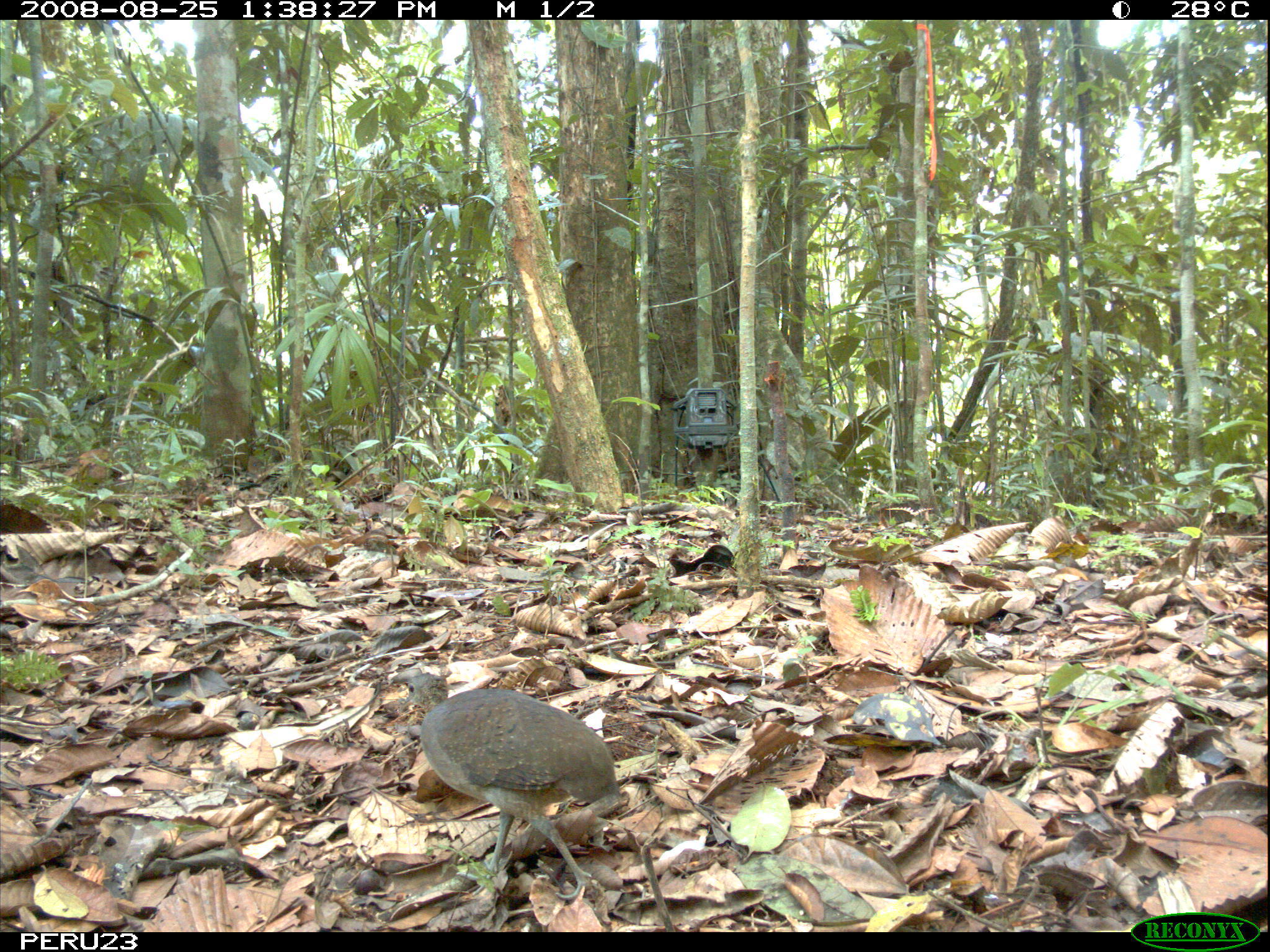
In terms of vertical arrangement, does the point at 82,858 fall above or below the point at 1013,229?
below

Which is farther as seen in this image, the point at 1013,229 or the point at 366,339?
the point at 366,339

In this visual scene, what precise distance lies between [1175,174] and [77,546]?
10.4 ft

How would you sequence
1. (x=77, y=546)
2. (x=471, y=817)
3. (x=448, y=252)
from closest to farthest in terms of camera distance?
(x=471, y=817)
(x=77, y=546)
(x=448, y=252)

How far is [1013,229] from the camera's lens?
3.86 metres

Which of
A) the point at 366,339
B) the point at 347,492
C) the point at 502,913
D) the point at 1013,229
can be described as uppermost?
the point at 1013,229

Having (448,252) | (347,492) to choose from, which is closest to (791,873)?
(347,492)

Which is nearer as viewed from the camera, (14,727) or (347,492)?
(14,727)

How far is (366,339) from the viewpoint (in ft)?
14.8
